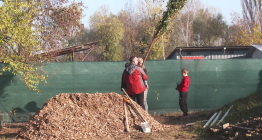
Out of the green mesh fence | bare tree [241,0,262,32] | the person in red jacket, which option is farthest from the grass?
bare tree [241,0,262,32]

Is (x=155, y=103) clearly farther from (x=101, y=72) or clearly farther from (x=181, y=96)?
(x=101, y=72)

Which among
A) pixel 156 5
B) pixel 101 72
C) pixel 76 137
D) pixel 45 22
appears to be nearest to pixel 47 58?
pixel 45 22

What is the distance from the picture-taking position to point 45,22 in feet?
28.5

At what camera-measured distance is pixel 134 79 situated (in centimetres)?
716

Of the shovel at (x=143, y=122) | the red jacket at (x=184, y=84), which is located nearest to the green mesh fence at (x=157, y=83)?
the red jacket at (x=184, y=84)

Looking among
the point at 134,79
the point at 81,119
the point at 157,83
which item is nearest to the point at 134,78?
the point at 134,79

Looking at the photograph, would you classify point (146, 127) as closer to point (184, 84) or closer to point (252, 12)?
point (184, 84)

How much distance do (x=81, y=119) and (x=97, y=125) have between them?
0.37 meters

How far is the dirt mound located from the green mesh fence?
2346mm

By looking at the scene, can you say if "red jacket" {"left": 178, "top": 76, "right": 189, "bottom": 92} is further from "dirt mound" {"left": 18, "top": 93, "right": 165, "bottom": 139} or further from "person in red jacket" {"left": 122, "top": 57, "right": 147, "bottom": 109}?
"dirt mound" {"left": 18, "top": 93, "right": 165, "bottom": 139}

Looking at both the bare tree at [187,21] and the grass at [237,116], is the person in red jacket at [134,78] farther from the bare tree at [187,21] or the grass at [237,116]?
the bare tree at [187,21]

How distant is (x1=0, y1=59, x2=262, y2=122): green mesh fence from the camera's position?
889 centimetres

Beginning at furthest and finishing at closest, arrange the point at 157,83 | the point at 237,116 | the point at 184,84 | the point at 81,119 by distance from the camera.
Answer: the point at 157,83, the point at 184,84, the point at 237,116, the point at 81,119

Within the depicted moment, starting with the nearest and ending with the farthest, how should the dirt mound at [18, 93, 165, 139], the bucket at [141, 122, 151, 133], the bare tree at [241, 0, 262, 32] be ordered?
the dirt mound at [18, 93, 165, 139], the bucket at [141, 122, 151, 133], the bare tree at [241, 0, 262, 32]
